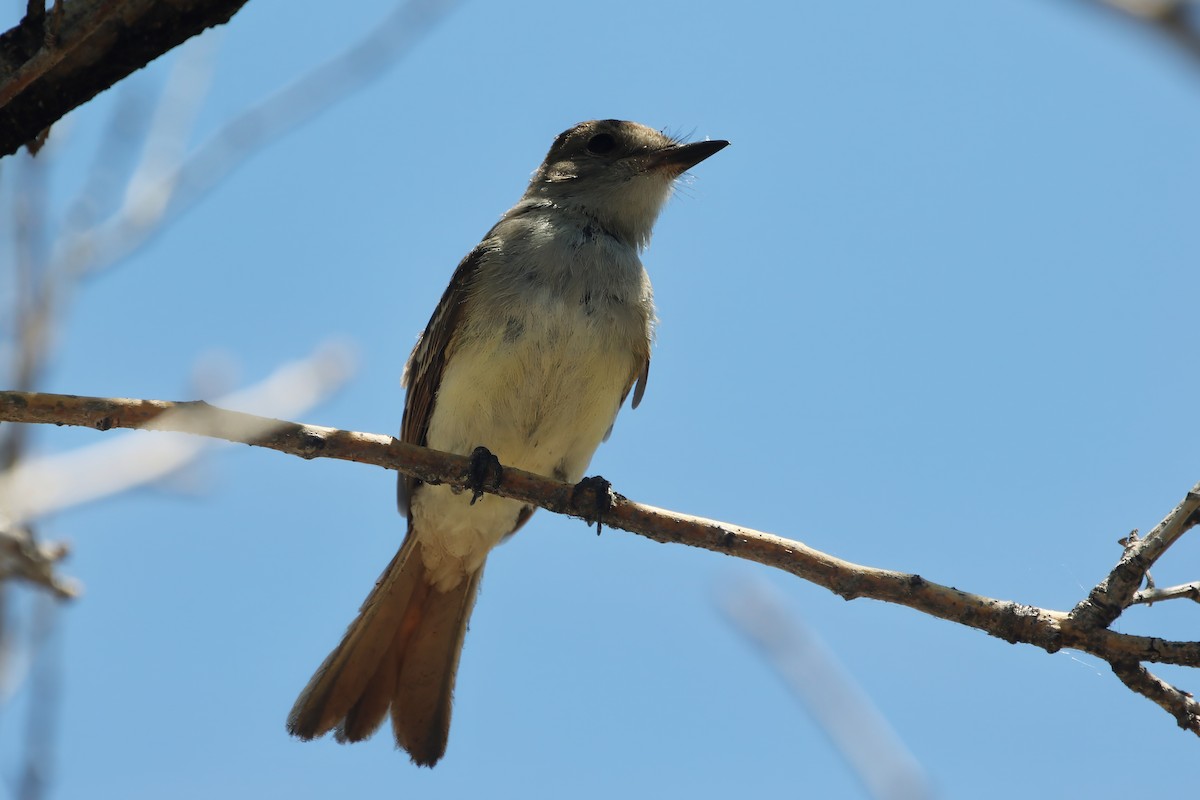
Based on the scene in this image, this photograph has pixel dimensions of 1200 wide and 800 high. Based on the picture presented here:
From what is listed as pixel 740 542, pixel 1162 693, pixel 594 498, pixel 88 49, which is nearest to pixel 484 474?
pixel 594 498

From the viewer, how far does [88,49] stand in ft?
12.9

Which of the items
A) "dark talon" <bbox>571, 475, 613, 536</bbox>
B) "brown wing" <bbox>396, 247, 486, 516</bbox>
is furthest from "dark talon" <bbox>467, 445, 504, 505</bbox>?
"brown wing" <bbox>396, 247, 486, 516</bbox>

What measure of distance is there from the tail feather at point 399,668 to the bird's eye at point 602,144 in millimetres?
2804

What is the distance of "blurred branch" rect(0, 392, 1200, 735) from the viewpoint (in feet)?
12.3

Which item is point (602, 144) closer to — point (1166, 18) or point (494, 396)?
point (494, 396)

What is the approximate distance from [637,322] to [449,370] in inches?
40.9

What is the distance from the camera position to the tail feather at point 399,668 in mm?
6395

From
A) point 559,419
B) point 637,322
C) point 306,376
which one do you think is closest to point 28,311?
point 306,376

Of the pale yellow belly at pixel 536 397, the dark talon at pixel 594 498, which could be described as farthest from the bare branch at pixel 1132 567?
the pale yellow belly at pixel 536 397

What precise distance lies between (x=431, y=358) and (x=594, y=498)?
1.84 m

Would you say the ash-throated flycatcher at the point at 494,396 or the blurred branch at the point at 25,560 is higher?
the ash-throated flycatcher at the point at 494,396

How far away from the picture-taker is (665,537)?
A: 4773 millimetres

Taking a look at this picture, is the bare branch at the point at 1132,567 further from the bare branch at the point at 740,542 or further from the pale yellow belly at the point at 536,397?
the pale yellow belly at the point at 536,397

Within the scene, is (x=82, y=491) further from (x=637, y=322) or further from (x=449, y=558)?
(x=637, y=322)
